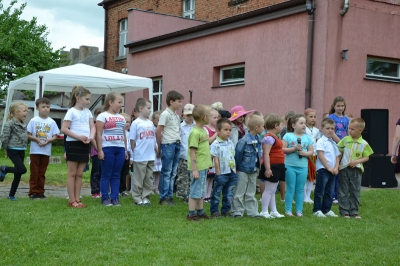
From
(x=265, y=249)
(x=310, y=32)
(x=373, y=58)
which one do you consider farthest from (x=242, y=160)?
(x=373, y=58)

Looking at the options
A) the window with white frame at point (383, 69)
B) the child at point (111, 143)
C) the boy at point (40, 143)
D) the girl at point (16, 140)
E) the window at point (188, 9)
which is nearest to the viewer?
the child at point (111, 143)

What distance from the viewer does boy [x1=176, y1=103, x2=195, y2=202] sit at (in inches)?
389

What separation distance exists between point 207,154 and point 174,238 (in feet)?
5.66

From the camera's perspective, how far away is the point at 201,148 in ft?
26.1

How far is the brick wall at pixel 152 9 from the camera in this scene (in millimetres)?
22000

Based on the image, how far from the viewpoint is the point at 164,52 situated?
21031 millimetres

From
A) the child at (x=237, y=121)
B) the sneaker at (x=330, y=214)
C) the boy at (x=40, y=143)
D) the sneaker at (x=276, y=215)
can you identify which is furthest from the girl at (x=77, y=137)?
the sneaker at (x=330, y=214)

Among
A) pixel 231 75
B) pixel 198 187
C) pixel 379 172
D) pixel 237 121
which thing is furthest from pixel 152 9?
pixel 198 187

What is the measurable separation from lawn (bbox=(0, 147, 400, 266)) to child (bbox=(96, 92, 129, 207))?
36 centimetres

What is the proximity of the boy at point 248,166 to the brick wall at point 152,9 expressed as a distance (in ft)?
43.5

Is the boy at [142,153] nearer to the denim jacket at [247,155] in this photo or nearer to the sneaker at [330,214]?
the denim jacket at [247,155]

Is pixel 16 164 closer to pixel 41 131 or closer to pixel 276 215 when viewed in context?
pixel 41 131

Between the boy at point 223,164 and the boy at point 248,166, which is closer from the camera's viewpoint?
the boy at point 223,164

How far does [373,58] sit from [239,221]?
30.4 ft
